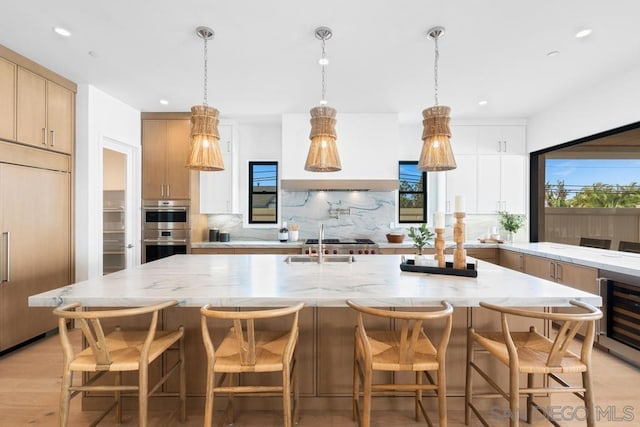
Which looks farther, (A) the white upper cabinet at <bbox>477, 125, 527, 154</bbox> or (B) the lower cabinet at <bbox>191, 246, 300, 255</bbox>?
(A) the white upper cabinet at <bbox>477, 125, 527, 154</bbox>

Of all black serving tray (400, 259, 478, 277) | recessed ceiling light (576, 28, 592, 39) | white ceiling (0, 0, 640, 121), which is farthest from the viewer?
recessed ceiling light (576, 28, 592, 39)

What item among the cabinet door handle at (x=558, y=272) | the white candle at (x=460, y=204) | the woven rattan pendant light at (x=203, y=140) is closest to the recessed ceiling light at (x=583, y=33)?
the white candle at (x=460, y=204)

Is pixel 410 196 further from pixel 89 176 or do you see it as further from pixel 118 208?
pixel 89 176

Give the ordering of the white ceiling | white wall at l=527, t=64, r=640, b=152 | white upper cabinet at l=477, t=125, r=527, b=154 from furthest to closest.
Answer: white upper cabinet at l=477, t=125, r=527, b=154 → white wall at l=527, t=64, r=640, b=152 → the white ceiling

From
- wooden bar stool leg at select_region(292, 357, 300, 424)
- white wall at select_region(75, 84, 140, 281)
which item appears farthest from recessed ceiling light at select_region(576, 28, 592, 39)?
white wall at select_region(75, 84, 140, 281)

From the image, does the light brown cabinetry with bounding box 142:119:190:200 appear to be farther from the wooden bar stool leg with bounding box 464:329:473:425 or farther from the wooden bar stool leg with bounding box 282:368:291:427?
the wooden bar stool leg with bounding box 464:329:473:425

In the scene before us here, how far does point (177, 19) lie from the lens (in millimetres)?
2330

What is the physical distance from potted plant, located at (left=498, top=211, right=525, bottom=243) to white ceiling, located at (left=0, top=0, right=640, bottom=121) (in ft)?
5.25

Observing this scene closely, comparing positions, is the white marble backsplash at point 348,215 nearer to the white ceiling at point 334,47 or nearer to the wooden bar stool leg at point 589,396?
the white ceiling at point 334,47

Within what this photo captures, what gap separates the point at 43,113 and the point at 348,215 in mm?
3814

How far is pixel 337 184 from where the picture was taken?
4.46m

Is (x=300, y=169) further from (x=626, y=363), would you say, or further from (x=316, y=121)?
(x=626, y=363)

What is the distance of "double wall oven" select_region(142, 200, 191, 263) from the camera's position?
4434 mm

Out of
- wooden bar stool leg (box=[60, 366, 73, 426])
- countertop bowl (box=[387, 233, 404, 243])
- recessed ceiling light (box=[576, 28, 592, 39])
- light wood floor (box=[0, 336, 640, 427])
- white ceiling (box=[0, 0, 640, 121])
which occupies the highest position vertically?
white ceiling (box=[0, 0, 640, 121])
